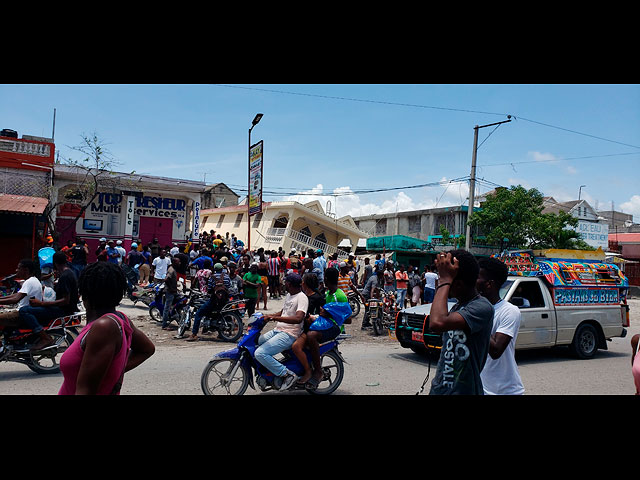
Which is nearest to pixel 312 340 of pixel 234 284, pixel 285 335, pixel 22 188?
pixel 285 335

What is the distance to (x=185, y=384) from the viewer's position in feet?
21.7

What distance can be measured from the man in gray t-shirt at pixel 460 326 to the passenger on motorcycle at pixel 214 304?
23.6ft

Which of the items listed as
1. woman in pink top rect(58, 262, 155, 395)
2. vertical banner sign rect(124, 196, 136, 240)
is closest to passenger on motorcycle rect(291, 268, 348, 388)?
woman in pink top rect(58, 262, 155, 395)

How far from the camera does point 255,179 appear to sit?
65.7ft

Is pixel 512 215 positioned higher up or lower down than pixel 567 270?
higher up

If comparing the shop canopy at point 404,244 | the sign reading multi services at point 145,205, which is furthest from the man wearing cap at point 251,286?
the shop canopy at point 404,244

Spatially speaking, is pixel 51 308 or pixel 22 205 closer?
pixel 51 308

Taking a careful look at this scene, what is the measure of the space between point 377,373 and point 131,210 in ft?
58.7

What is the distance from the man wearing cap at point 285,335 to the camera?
568cm

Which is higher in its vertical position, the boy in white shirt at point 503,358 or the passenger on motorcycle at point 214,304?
the boy in white shirt at point 503,358

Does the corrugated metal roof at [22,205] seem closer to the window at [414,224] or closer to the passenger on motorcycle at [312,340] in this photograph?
the passenger on motorcycle at [312,340]

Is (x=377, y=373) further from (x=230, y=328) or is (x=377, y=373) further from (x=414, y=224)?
(x=414, y=224)
